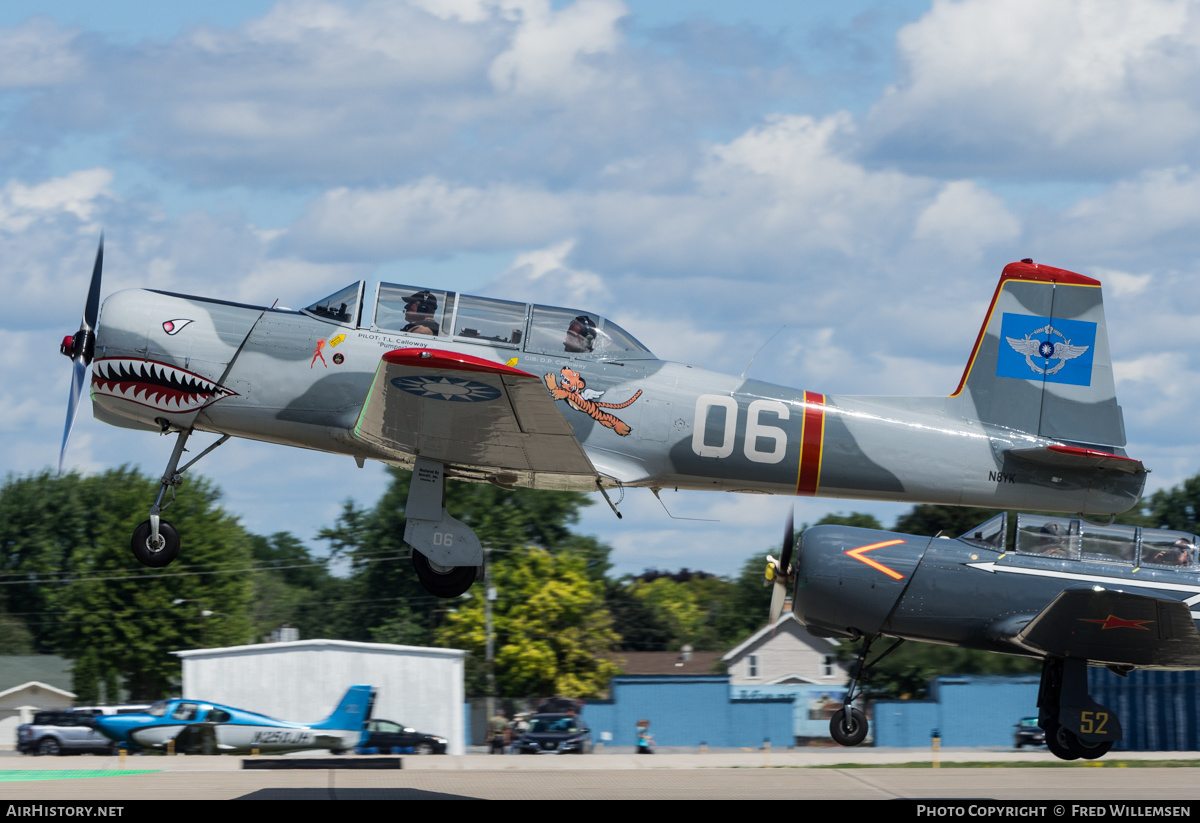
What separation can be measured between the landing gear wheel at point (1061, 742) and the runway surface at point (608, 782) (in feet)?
7.23

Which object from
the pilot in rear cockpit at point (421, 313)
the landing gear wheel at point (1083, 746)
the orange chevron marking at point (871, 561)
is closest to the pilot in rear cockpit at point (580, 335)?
the pilot in rear cockpit at point (421, 313)

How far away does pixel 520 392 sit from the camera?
38.9 feet

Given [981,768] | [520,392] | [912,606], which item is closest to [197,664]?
[981,768]

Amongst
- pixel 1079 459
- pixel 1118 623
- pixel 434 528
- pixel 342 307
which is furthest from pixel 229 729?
pixel 1079 459

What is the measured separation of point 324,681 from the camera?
3256 cm

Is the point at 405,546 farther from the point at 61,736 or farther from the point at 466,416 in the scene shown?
the point at 466,416

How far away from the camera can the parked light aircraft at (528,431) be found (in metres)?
13.4

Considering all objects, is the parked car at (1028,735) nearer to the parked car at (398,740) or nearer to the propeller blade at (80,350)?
the parked car at (398,740)

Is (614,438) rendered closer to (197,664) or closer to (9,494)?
(197,664)

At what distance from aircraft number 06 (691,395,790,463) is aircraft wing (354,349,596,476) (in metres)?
1.26

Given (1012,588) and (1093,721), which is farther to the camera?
(1012,588)

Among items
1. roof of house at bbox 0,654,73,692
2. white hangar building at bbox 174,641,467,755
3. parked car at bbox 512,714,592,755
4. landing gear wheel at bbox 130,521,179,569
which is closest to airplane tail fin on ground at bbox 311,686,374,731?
white hangar building at bbox 174,641,467,755

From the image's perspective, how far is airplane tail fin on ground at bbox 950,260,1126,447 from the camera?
1453cm

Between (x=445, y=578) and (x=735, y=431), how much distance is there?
3475 mm
